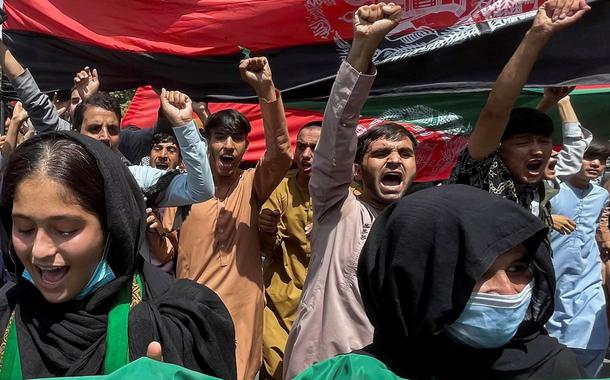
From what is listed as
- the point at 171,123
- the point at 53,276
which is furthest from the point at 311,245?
the point at 53,276

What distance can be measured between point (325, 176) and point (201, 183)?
0.60 metres

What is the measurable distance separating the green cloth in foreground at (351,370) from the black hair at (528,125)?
1.54 meters

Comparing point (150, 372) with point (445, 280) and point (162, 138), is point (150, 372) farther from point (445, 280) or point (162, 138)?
point (162, 138)

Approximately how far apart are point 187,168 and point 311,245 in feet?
1.91

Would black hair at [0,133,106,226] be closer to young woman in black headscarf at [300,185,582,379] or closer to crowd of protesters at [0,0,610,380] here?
crowd of protesters at [0,0,610,380]

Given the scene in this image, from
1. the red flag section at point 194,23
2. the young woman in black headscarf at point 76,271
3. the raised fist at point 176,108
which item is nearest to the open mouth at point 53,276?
the young woman in black headscarf at point 76,271

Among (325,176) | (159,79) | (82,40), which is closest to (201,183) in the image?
(325,176)

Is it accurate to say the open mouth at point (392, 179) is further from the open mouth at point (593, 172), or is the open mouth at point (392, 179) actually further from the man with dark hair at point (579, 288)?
the open mouth at point (593, 172)

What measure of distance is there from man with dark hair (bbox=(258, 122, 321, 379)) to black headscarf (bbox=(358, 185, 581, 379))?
2392mm

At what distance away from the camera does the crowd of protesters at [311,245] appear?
6.55 feet

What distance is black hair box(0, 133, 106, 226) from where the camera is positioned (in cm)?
209

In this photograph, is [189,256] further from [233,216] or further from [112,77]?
[112,77]

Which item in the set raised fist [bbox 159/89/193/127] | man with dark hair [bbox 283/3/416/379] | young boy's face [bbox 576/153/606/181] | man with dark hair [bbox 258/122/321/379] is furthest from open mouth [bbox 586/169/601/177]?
raised fist [bbox 159/89/193/127]

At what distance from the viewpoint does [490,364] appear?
80.8 inches
